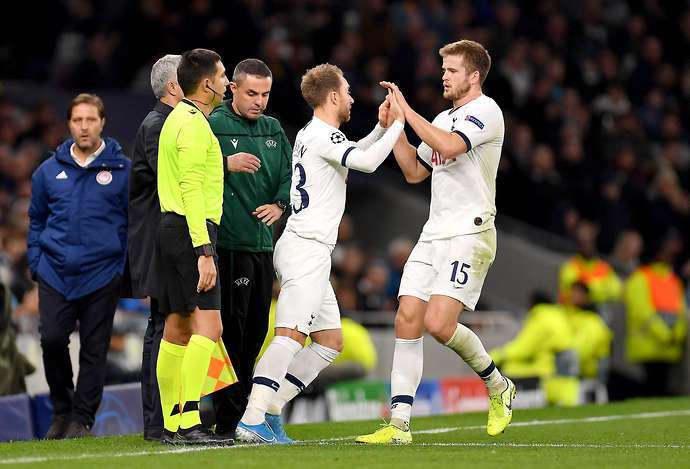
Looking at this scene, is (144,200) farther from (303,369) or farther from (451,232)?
(451,232)

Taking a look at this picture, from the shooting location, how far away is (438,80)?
63.7ft

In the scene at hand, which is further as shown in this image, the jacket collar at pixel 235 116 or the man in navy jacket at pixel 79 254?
the man in navy jacket at pixel 79 254

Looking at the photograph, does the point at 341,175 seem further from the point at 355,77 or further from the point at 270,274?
the point at 355,77


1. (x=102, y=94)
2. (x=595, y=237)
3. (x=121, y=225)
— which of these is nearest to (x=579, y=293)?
(x=595, y=237)

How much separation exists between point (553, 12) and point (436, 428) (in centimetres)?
1338

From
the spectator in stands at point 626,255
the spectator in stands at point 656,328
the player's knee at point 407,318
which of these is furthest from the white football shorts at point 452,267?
the spectator in stands at point 626,255

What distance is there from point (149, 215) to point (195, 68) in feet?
3.04

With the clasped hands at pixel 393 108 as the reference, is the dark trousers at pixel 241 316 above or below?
below

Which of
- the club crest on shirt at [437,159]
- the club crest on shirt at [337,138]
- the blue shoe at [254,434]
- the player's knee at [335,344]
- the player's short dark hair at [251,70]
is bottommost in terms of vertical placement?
the blue shoe at [254,434]

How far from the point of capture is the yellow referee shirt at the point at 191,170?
799 centimetres

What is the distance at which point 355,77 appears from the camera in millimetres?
19156

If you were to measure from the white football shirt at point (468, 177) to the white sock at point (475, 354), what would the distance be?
604 millimetres

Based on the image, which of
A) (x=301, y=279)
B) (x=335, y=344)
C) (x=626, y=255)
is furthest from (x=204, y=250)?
(x=626, y=255)

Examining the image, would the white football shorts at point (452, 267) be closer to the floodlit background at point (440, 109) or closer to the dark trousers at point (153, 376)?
the dark trousers at point (153, 376)
